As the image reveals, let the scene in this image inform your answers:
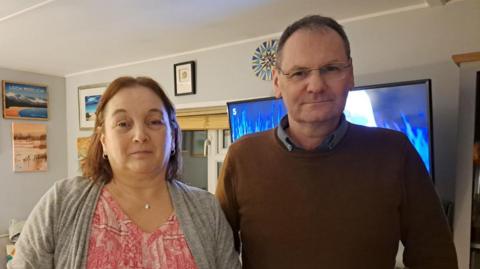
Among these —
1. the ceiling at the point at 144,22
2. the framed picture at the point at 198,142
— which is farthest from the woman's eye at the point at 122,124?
the framed picture at the point at 198,142

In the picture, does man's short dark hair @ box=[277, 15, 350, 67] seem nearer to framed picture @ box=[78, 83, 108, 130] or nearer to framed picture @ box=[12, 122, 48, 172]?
framed picture @ box=[78, 83, 108, 130]

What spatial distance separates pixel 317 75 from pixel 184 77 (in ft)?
7.33

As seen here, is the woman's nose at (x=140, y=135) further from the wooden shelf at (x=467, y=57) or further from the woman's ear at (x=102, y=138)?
the wooden shelf at (x=467, y=57)

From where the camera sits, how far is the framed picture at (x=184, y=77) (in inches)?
116

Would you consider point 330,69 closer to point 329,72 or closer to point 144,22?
point 329,72

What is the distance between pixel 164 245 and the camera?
92 cm

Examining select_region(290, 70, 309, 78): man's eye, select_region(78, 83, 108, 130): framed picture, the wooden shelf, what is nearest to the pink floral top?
select_region(290, 70, 309, 78): man's eye

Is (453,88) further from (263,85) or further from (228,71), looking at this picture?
(228,71)

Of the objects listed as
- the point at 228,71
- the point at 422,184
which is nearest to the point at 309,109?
the point at 422,184

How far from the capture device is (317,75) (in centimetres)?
90

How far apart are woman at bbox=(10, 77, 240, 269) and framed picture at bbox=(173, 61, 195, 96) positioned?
6.40 ft

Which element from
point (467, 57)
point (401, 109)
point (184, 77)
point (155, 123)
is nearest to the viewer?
point (155, 123)

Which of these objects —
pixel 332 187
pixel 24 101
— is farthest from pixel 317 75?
pixel 24 101

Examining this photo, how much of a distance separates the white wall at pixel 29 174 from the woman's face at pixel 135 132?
10.4 ft
